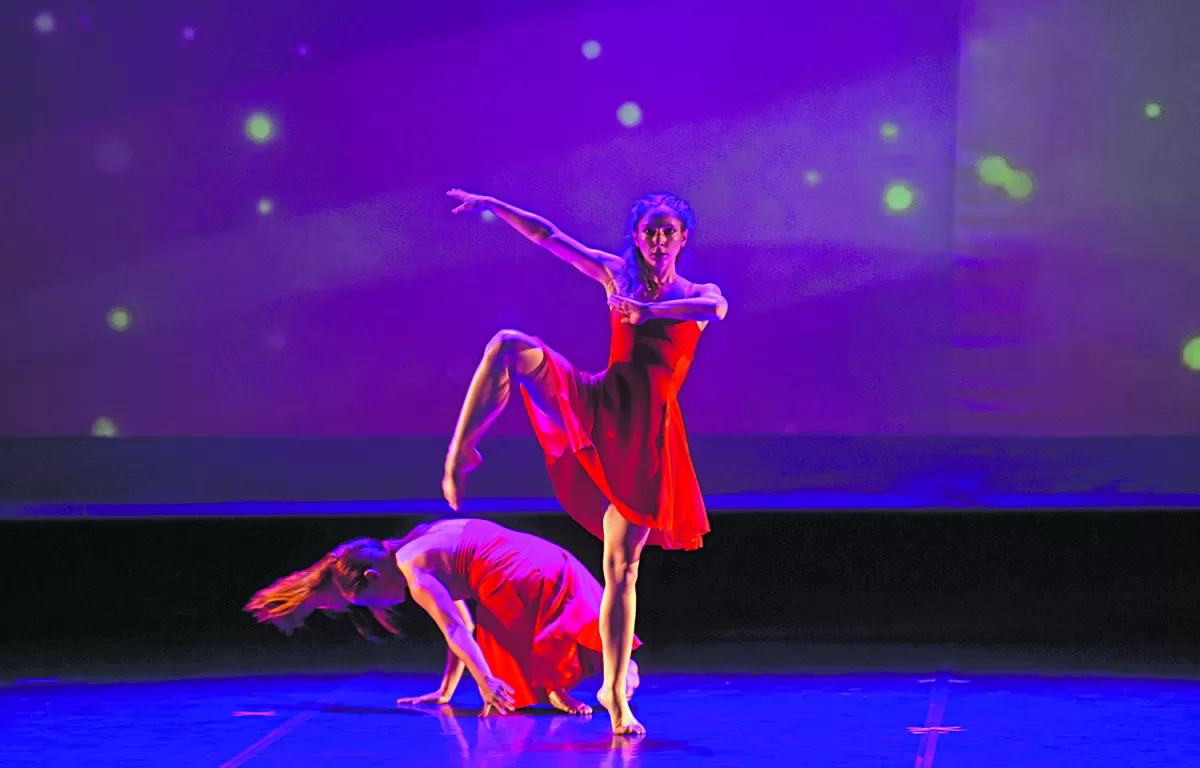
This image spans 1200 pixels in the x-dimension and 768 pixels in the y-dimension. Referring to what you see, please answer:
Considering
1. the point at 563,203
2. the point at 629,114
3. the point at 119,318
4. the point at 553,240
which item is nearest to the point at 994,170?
the point at 629,114

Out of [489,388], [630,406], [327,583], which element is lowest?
[327,583]

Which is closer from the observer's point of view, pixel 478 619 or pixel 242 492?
pixel 478 619

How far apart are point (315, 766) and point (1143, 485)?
2.74 m

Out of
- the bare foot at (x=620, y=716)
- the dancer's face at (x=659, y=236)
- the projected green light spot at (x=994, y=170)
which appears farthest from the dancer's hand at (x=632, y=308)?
the projected green light spot at (x=994, y=170)

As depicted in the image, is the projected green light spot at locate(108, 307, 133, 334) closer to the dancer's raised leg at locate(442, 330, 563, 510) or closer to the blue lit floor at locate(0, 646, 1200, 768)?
the blue lit floor at locate(0, 646, 1200, 768)

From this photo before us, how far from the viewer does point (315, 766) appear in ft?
9.87

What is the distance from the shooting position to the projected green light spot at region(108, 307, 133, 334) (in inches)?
185

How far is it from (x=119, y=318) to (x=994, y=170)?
272cm

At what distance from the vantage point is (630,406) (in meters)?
3.33

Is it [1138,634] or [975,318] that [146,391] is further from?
[1138,634]

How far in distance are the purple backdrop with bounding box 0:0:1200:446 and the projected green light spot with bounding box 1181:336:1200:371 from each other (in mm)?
155

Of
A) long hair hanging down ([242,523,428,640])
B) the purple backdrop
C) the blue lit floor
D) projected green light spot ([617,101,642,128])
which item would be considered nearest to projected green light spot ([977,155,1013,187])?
the purple backdrop

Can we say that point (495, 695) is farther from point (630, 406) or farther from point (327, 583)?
point (630, 406)

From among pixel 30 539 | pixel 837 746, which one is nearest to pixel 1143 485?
pixel 837 746
